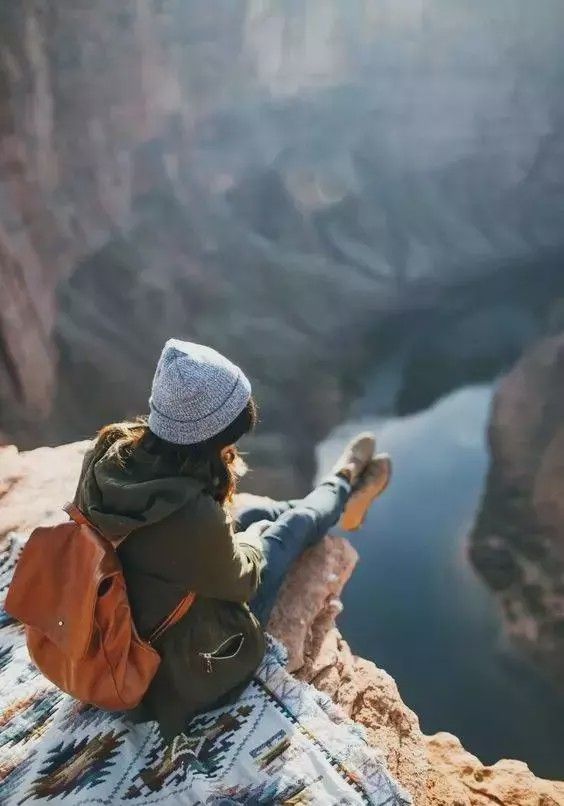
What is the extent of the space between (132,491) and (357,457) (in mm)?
1371

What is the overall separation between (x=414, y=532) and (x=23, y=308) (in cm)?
302

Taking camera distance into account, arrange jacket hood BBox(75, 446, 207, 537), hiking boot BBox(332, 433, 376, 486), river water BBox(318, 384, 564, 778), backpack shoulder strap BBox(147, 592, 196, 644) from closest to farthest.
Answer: jacket hood BBox(75, 446, 207, 537) < backpack shoulder strap BBox(147, 592, 196, 644) < hiking boot BBox(332, 433, 376, 486) < river water BBox(318, 384, 564, 778)

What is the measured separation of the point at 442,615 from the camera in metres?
4.25

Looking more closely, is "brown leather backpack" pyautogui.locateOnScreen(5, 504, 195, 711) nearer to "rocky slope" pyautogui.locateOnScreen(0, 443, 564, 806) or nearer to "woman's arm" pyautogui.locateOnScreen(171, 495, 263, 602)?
"woman's arm" pyautogui.locateOnScreen(171, 495, 263, 602)

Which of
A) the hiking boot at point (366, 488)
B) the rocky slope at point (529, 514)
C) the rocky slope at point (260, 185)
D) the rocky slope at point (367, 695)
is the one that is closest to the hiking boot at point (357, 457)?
the hiking boot at point (366, 488)

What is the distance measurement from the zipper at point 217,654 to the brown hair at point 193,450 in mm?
278

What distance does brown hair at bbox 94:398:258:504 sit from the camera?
1152 millimetres

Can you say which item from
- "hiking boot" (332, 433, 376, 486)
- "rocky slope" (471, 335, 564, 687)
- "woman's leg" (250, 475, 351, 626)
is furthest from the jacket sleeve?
"rocky slope" (471, 335, 564, 687)

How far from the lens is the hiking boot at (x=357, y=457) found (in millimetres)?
2271

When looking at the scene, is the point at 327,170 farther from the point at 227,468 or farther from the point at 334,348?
the point at 227,468

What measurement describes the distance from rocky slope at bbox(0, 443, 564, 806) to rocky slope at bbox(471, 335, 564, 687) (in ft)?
8.05

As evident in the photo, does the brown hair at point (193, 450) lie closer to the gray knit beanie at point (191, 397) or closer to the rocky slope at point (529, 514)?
the gray knit beanie at point (191, 397)

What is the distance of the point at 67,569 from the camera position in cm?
114

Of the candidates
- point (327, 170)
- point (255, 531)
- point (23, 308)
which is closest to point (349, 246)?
point (327, 170)
